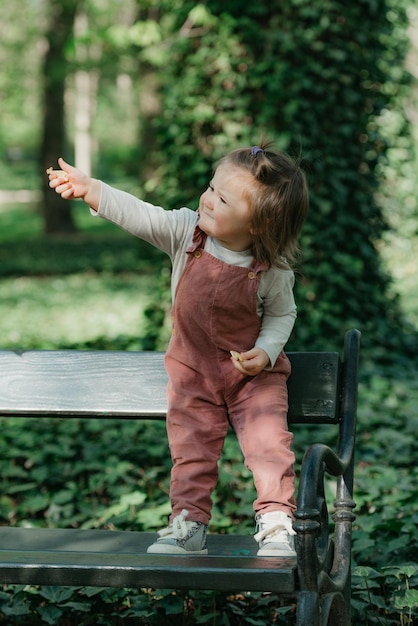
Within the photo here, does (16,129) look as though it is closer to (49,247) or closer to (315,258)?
(49,247)

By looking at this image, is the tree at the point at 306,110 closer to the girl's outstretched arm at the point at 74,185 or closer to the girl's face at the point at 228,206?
the girl's face at the point at 228,206

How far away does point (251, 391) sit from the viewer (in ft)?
9.36

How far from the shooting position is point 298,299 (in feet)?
23.8

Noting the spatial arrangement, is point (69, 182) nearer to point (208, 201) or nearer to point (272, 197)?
point (208, 201)

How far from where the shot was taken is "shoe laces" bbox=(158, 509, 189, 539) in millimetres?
2688

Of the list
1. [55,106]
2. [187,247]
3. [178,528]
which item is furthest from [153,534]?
[55,106]

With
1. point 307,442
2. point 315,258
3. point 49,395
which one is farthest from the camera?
point 315,258

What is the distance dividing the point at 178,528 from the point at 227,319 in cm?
61

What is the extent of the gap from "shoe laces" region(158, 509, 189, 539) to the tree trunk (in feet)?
49.8

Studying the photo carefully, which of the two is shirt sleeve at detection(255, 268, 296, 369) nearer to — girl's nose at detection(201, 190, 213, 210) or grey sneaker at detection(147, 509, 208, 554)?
girl's nose at detection(201, 190, 213, 210)

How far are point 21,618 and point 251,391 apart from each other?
1269 millimetres

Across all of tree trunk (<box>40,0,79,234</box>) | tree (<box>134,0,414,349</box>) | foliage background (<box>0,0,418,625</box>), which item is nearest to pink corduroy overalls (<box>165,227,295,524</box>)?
foliage background (<box>0,0,418,625</box>)

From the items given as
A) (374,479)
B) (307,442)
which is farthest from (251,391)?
(307,442)

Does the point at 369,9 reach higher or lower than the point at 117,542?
higher
